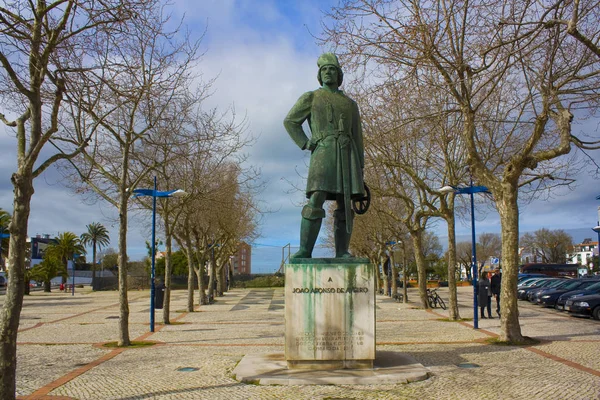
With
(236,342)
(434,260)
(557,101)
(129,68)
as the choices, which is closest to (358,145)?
(129,68)

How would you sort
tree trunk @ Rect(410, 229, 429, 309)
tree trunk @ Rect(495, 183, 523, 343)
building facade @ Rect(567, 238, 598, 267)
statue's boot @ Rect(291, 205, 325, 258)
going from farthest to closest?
building facade @ Rect(567, 238, 598, 267), tree trunk @ Rect(410, 229, 429, 309), tree trunk @ Rect(495, 183, 523, 343), statue's boot @ Rect(291, 205, 325, 258)

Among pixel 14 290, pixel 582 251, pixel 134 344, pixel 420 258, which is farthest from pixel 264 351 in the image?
pixel 582 251

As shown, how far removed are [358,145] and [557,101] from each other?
5.28 metres

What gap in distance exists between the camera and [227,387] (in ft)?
23.7

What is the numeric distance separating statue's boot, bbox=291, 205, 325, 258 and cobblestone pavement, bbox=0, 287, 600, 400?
6.40ft

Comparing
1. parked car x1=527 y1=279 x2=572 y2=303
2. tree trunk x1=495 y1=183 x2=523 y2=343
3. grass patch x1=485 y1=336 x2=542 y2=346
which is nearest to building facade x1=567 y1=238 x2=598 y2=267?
parked car x1=527 y1=279 x2=572 y2=303

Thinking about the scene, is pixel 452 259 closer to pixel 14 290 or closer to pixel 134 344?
pixel 134 344

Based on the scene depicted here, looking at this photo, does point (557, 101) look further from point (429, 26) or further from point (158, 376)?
point (158, 376)

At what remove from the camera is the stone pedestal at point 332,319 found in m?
7.39

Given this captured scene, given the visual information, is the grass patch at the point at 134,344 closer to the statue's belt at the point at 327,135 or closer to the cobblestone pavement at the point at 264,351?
the cobblestone pavement at the point at 264,351

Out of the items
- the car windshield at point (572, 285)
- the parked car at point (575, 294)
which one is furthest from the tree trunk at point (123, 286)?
the car windshield at point (572, 285)

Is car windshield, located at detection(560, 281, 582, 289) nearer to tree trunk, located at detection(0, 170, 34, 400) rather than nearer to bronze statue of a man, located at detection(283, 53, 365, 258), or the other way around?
bronze statue of a man, located at detection(283, 53, 365, 258)

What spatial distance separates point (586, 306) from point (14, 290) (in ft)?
59.7

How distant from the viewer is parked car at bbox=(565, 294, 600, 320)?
18109 mm
